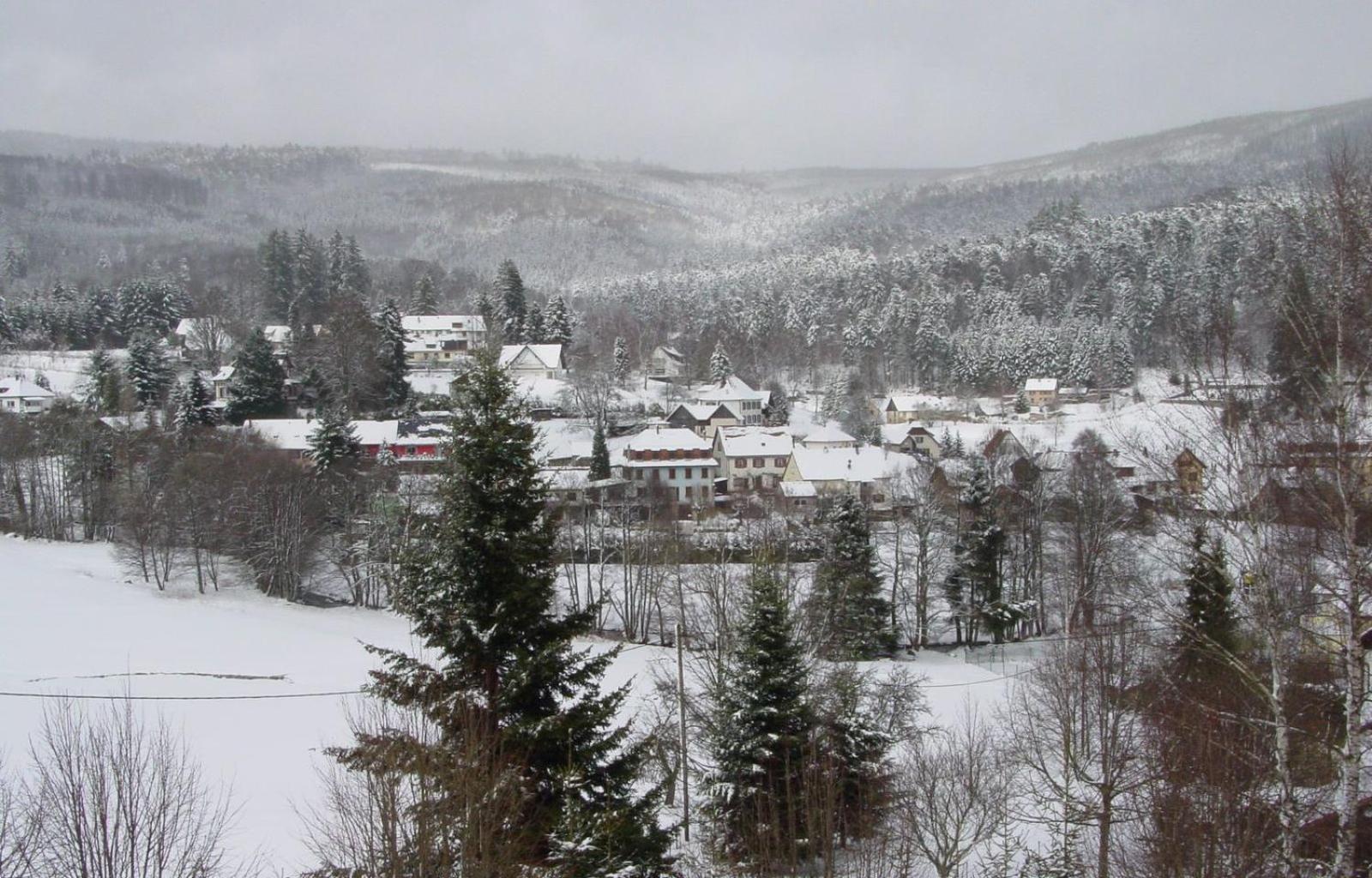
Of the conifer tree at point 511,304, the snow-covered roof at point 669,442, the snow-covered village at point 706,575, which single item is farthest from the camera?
the conifer tree at point 511,304

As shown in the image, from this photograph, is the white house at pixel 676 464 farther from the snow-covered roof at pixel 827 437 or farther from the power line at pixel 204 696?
the power line at pixel 204 696

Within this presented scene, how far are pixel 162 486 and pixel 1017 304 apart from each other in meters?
80.7

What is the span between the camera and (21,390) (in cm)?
5522

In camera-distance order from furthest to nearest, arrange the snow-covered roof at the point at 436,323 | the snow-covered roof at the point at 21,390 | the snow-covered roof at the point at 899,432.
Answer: the snow-covered roof at the point at 436,323, the snow-covered roof at the point at 899,432, the snow-covered roof at the point at 21,390

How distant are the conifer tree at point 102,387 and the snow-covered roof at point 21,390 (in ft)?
6.56

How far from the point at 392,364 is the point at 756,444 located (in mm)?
24123

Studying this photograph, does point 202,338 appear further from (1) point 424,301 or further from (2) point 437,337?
(1) point 424,301

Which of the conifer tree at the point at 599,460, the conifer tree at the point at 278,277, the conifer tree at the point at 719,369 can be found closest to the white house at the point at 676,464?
the conifer tree at the point at 599,460

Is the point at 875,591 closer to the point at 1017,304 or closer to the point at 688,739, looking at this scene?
the point at 688,739

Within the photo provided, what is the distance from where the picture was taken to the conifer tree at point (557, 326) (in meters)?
73.9

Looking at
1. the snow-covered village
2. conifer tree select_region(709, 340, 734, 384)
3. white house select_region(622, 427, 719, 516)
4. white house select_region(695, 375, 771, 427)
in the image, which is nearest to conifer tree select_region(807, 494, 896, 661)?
the snow-covered village

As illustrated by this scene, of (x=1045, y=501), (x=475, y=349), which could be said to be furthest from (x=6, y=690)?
(x=1045, y=501)

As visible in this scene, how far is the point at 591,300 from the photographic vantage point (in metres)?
120

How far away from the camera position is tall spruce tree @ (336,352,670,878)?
8.55 meters
